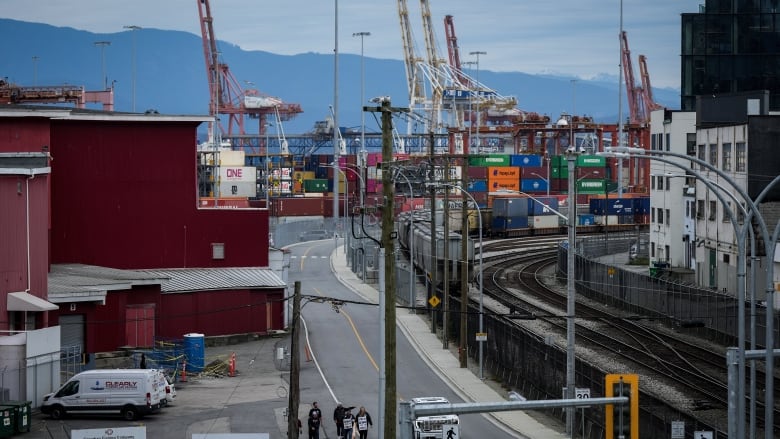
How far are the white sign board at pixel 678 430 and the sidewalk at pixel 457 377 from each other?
Result: 8.21m

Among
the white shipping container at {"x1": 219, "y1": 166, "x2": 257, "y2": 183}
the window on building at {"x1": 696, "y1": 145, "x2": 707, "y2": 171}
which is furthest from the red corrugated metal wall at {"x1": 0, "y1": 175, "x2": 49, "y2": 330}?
the white shipping container at {"x1": 219, "y1": 166, "x2": 257, "y2": 183}

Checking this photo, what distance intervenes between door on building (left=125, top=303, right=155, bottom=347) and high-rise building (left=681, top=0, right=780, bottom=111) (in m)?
49.2

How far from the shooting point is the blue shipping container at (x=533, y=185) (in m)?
135

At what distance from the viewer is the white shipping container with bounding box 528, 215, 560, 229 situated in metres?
121

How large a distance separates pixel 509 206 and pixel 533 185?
20162mm

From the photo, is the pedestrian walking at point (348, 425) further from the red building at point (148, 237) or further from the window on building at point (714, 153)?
the window on building at point (714, 153)

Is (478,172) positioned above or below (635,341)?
above

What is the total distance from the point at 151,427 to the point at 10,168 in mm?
10197

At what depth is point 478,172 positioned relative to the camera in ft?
438

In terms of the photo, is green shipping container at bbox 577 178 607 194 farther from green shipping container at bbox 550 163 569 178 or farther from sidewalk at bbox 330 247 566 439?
sidewalk at bbox 330 247 566 439

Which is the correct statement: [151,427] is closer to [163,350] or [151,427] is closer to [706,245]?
[163,350]

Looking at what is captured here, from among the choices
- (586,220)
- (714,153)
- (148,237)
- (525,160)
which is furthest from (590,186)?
(148,237)

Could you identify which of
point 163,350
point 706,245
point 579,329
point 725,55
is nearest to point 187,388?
point 163,350

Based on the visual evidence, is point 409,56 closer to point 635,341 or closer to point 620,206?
point 620,206
